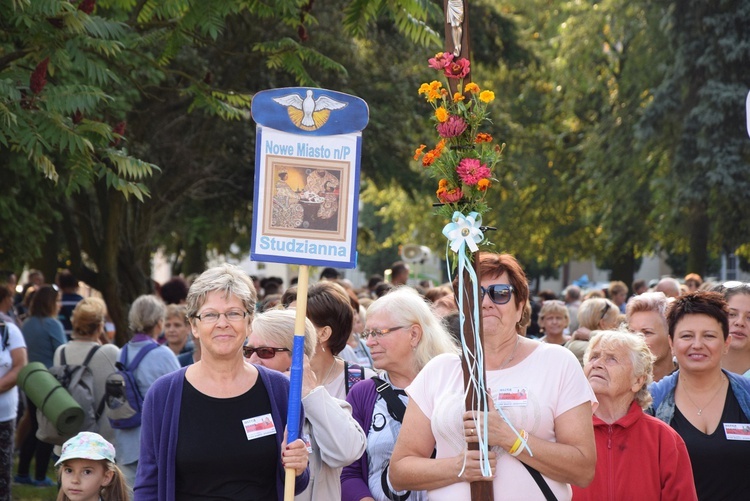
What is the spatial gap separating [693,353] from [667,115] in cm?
2053

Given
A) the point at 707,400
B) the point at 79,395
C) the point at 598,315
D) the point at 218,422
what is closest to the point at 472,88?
the point at 218,422

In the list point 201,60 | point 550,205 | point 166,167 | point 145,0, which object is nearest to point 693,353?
point 145,0

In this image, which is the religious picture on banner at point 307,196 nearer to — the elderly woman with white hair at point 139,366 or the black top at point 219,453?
the black top at point 219,453

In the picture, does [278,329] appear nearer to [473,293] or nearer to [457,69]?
[473,293]

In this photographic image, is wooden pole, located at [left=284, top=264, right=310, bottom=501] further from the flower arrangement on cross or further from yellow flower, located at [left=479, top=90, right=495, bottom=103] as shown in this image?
yellow flower, located at [left=479, top=90, right=495, bottom=103]

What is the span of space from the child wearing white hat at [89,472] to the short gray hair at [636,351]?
2.72m

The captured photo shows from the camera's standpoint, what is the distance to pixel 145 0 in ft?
31.0

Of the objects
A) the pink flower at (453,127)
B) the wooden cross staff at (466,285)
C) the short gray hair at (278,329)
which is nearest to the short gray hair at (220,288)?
the short gray hair at (278,329)

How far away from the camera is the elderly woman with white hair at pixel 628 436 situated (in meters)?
5.05

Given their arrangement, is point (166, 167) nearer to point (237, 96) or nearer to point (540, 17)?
point (237, 96)

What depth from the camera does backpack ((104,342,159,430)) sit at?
8.24 m

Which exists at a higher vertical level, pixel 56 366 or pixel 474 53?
pixel 474 53

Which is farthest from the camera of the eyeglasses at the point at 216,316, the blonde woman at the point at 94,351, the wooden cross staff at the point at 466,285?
the blonde woman at the point at 94,351

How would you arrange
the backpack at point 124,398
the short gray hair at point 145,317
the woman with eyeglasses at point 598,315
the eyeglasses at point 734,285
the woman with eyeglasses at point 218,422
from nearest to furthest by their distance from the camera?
1. the woman with eyeglasses at point 218,422
2. the eyeglasses at point 734,285
3. the backpack at point 124,398
4. the short gray hair at point 145,317
5. the woman with eyeglasses at point 598,315
